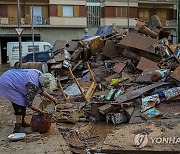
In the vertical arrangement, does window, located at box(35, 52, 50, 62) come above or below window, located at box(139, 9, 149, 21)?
below

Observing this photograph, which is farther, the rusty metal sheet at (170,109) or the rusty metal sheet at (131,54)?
the rusty metal sheet at (131,54)

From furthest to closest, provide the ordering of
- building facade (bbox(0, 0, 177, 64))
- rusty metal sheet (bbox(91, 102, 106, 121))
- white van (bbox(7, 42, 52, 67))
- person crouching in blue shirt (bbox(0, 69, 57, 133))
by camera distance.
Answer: building facade (bbox(0, 0, 177, 64))
white van (bbox(7, 42, 52, 67))
rusty metal sheet (bbox(91, 102, 106, 121))
person crouching in blue shirt (bbox(0, 69, 57, 133))

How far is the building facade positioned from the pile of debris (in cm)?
2184

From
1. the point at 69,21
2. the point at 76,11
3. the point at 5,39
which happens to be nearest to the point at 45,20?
the point at 69,21

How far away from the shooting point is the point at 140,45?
42.0 feet

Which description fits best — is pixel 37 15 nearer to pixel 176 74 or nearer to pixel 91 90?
pixel 91 90

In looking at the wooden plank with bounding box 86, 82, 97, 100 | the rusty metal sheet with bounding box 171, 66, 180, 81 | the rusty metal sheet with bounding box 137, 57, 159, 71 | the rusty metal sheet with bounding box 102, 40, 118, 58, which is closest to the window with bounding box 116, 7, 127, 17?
the rusty metal sheet with bounding box 102, 40, 118, 58

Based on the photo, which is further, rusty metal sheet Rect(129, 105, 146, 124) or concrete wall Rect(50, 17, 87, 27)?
concrete wall Rect(50, 17, 87, 27)

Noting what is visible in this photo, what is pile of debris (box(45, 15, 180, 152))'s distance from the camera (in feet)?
26.7

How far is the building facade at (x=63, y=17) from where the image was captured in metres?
37.9

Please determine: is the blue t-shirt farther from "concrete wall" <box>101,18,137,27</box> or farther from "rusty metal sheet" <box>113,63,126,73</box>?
"concrete wall" <box>101,18,137,27</box>

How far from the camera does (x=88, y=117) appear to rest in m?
8.57

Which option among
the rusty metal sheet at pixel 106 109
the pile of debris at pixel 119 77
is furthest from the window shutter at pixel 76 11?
the rusty metal sheet at pixel 106 109

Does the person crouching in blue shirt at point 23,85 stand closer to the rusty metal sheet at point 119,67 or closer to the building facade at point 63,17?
the rusty metal sheet at point 119,67
